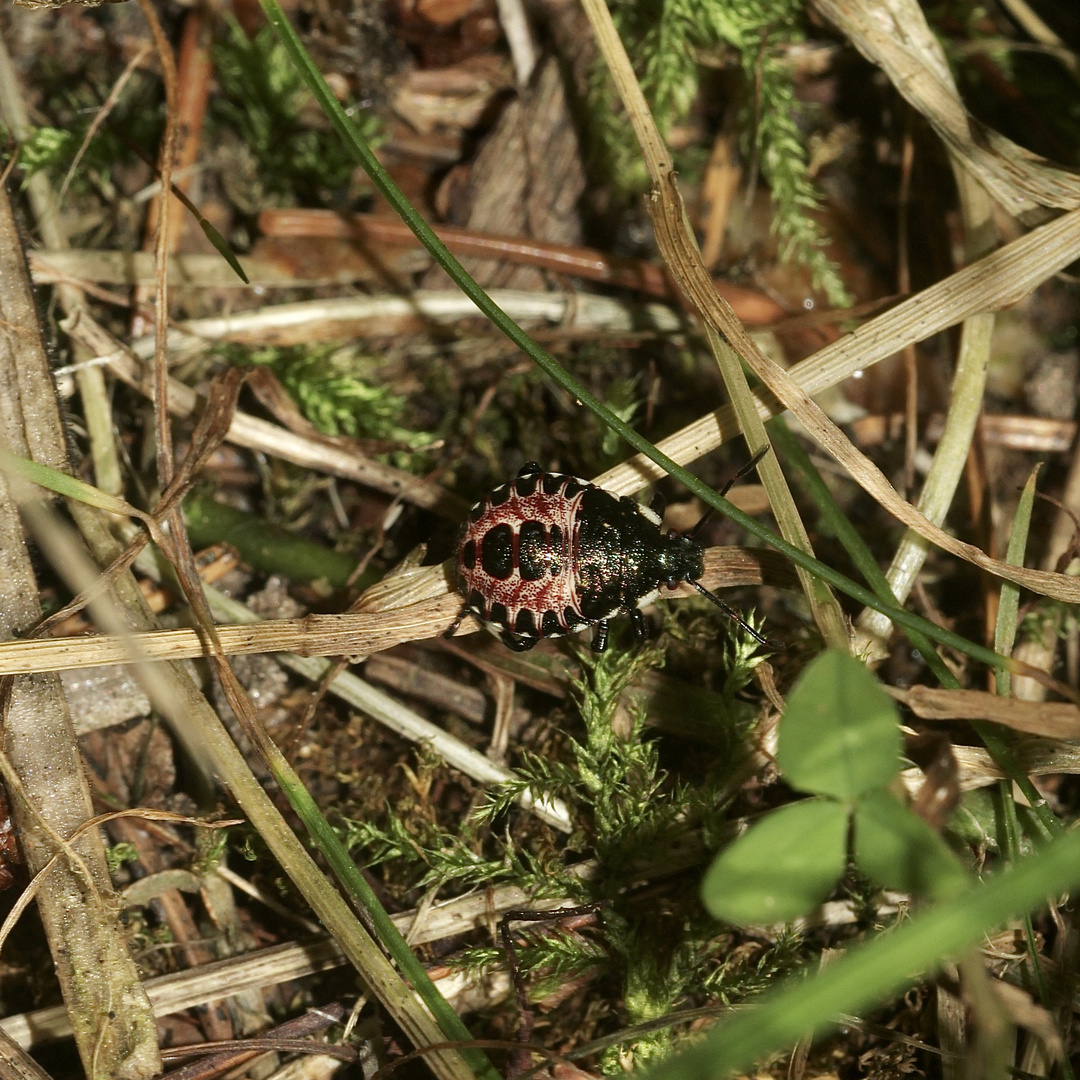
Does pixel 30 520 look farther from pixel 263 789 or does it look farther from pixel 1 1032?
pixel 1 1032

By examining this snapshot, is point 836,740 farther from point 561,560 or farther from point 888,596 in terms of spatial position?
point 561,560

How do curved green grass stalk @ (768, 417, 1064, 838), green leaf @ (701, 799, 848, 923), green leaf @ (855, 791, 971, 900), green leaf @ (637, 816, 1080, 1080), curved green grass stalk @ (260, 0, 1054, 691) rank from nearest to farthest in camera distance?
green leaf @ (637, 816, 1080, 1080), green leaf @ (855, 791, 971, 900), green leaf @ (701, 799, 848, 923), curved green grass stalk @ (260, 0, 1054, 691), curved green grass stalk @ (768, 417, 1064, 838)

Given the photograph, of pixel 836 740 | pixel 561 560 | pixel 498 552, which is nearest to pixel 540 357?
pixel 498 552

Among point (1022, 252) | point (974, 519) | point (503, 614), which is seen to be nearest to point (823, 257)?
point (1022, 252)

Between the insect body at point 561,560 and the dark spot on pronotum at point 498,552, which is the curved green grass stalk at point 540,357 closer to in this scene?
the insect body at point 561,560

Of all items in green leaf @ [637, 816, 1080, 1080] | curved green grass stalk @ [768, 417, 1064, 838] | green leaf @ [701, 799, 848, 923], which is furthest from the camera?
curved green grass stalk @ [768, 417, 1064, 838]

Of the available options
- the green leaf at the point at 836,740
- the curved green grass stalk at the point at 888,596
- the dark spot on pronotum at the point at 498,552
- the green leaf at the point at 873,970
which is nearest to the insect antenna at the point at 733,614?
the curved green grass stalk at the point at 888,596

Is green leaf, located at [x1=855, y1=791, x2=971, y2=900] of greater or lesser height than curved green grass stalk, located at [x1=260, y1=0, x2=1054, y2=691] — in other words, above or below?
below

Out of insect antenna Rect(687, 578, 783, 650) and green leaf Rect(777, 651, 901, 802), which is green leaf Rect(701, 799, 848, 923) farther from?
insect antenna Rect(687, 578, 783, 650)

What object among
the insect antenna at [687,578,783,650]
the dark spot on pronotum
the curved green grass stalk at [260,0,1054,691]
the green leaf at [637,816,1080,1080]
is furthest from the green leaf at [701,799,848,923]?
the dark spot on pronotum
